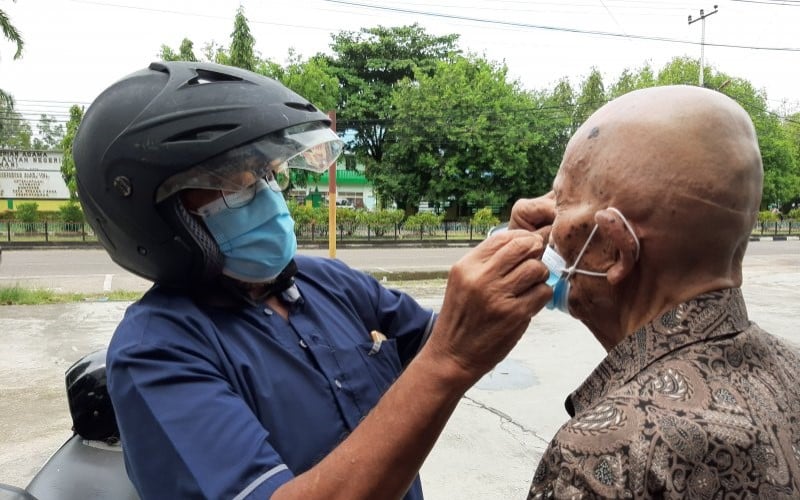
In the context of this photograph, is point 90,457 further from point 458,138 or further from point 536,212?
point 458,138

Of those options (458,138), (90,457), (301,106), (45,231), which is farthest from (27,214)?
(301,106)

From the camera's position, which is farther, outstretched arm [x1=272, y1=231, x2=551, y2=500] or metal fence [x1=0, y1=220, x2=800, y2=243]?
metal fence [x1=0, y1=220, x2=800, y2=243]

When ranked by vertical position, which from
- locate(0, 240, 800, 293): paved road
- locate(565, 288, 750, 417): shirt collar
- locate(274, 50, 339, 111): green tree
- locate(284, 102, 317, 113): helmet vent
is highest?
locate(274, 50, 339, 111): green tree

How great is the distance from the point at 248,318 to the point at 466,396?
3.65 m

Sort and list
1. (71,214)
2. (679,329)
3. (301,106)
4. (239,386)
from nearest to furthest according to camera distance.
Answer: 1. (679,329)
2. (239,386)
3. (301,106)
4. (71,214)

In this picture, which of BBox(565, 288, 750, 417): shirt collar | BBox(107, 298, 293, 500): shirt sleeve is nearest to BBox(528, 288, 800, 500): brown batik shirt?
BBox(565, 288, 750, 417): shirt collar

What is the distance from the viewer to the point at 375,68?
1186 inches

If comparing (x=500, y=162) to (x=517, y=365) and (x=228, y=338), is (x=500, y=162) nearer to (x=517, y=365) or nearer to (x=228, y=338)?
(x=517, y=365)

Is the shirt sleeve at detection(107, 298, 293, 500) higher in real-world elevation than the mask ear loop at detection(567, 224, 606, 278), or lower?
lower

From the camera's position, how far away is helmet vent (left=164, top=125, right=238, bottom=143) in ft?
4.30

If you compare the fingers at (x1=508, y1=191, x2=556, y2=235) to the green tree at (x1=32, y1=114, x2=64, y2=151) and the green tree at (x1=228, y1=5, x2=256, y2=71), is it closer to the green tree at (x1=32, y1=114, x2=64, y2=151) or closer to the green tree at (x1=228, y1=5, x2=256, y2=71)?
the green tree at (x1=228, y1=5, x2=256, y2=71)

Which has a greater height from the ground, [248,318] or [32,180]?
[32,180]

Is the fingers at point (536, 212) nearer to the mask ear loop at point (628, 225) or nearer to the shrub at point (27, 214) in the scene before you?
the mask ear loop at point (628, 225)

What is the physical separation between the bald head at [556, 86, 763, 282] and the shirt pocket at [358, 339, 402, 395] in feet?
2.41
